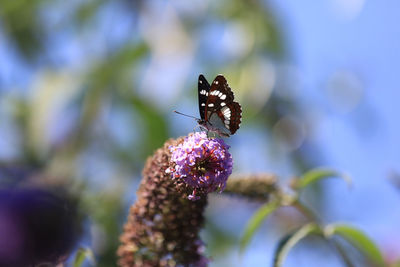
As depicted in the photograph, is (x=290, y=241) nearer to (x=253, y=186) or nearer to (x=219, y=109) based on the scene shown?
(x=253, y=186)

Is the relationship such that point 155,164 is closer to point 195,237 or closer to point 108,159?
point 195,237

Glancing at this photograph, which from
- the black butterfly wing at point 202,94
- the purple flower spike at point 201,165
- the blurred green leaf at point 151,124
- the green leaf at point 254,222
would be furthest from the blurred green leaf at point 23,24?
the purple flower spike at point 201,165

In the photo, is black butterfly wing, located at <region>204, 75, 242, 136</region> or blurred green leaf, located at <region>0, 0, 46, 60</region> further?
blurred green leaf, located at <region>0, 0, 46, 60</region>

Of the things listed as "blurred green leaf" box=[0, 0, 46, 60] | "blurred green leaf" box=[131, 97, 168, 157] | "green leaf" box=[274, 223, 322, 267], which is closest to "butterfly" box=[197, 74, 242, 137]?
"green leaf" box=[274, 223, 322, 267]

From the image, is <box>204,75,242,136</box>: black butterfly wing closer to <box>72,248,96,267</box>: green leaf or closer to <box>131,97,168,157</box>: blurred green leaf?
<box>72,248,96,267</box>: green leaf

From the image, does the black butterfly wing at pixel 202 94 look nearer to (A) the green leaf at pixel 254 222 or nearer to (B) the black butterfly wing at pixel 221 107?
(B) the black butterfly wing at pixel 221 107

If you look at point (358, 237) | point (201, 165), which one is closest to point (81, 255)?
point (201, 165)
